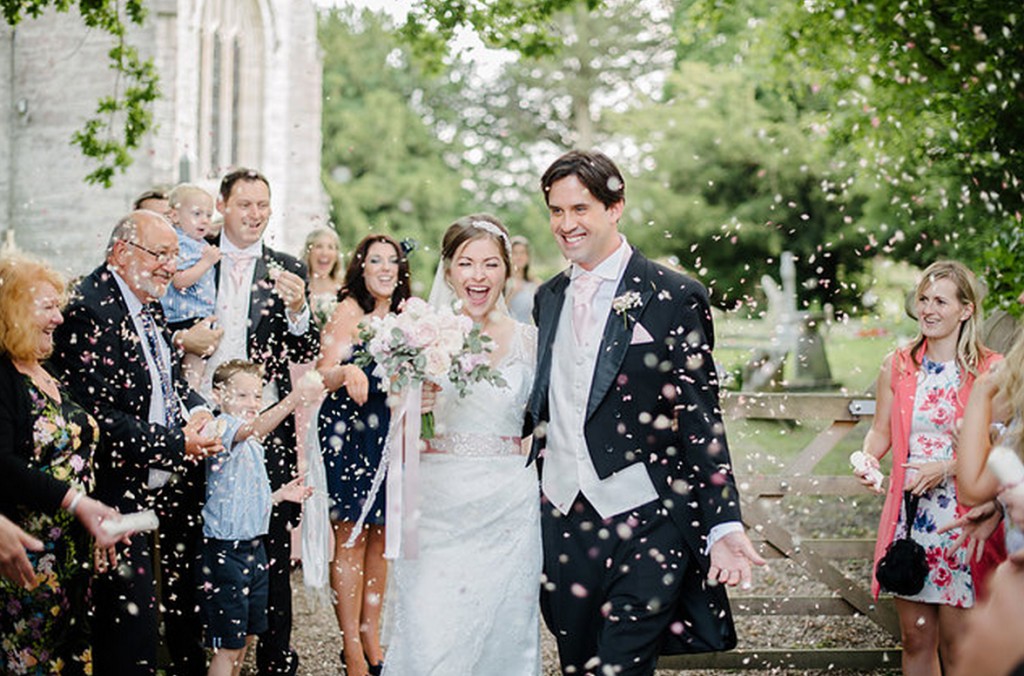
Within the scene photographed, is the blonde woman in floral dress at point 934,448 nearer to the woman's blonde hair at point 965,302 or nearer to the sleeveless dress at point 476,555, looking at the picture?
the woman's blonde hair at point 965,302

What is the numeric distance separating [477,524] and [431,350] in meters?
0.73

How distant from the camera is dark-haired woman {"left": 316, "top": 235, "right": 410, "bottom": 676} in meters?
6.16

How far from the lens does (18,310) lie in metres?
4.27

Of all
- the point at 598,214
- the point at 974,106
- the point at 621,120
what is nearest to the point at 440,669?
the point at 598,214

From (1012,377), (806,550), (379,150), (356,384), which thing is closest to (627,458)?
(1012,377)

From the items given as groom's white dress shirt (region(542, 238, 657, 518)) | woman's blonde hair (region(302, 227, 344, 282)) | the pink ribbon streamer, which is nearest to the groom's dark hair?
groom's white dress shirt (region(542, 238, 657, 518))

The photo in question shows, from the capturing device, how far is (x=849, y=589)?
21.4 ft

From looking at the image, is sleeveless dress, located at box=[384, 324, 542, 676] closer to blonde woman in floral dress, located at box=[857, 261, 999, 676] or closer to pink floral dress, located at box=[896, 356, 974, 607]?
blonde woman in floral dress, located at box=[857, 261, 999, 676]

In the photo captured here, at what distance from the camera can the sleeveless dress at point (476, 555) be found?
4.59 m

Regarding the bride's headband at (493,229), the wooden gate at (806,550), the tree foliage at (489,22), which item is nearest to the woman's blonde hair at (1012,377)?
the bride's headband at (493,229)

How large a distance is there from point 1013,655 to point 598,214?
7.51 ft

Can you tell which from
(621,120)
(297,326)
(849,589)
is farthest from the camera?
(621,120)

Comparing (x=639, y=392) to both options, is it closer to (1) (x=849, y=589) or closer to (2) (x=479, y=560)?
(2) (x=479, y=560)

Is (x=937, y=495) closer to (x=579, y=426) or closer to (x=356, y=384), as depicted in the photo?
(x=579, y=426)
